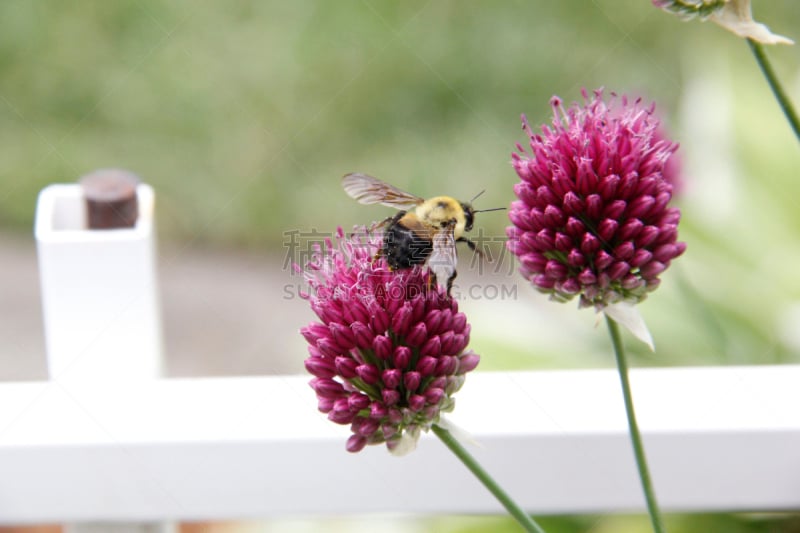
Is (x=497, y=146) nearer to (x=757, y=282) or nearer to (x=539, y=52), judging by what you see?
Result: (x=539, y=52)

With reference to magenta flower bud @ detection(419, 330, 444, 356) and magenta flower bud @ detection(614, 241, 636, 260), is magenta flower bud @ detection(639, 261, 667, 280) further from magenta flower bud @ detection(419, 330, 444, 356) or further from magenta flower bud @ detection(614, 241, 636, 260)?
magenta flower bud @ detection(419, 330, 444, 356)

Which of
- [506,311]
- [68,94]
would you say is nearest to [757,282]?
[506,311]

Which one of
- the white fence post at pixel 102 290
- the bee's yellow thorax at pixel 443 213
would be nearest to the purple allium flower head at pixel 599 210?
the bee's yellow thorax at pixel 443 213

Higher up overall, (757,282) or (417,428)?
(417,428)

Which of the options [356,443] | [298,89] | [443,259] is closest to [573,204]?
[443,259]

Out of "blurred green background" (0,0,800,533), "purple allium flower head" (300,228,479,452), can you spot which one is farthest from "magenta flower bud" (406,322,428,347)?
"blurred green background" (0,0,800,533)

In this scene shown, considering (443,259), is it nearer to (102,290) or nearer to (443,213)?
(443,213)

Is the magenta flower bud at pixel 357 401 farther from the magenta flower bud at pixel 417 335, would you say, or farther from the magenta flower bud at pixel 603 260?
the magenta flower bud at pixel 603 260
